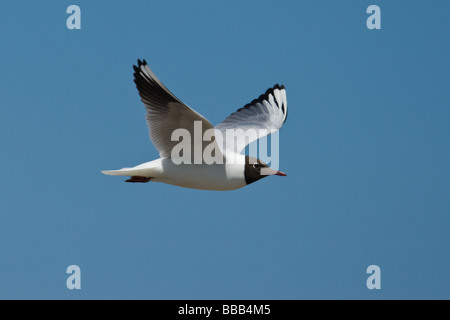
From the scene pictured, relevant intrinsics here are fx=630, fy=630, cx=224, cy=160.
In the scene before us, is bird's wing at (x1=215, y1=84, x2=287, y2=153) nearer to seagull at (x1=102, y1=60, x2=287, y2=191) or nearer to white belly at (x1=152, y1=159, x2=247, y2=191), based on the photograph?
seagull at (x1=102, y1=60, x2=287, y2=191)

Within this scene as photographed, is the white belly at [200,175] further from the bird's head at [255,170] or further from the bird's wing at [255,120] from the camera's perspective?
the bird's wing at [255,120]

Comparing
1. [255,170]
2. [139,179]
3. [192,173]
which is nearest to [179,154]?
[192,173]

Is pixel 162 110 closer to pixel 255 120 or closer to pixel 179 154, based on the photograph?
pixel 179 154

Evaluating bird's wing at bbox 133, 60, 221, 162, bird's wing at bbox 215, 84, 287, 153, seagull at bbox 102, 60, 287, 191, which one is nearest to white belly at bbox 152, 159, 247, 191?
seagull at bbox 102, 60, 287, 191

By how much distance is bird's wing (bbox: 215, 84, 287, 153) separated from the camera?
257 inches

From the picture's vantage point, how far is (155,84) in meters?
4.99

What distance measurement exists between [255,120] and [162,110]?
2341mm

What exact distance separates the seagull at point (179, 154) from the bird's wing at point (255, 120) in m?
0.05

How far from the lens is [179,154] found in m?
5.46

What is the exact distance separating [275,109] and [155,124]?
259 centimetres

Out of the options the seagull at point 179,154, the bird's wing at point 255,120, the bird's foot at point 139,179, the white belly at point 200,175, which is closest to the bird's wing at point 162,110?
the seagull at point 179,154
